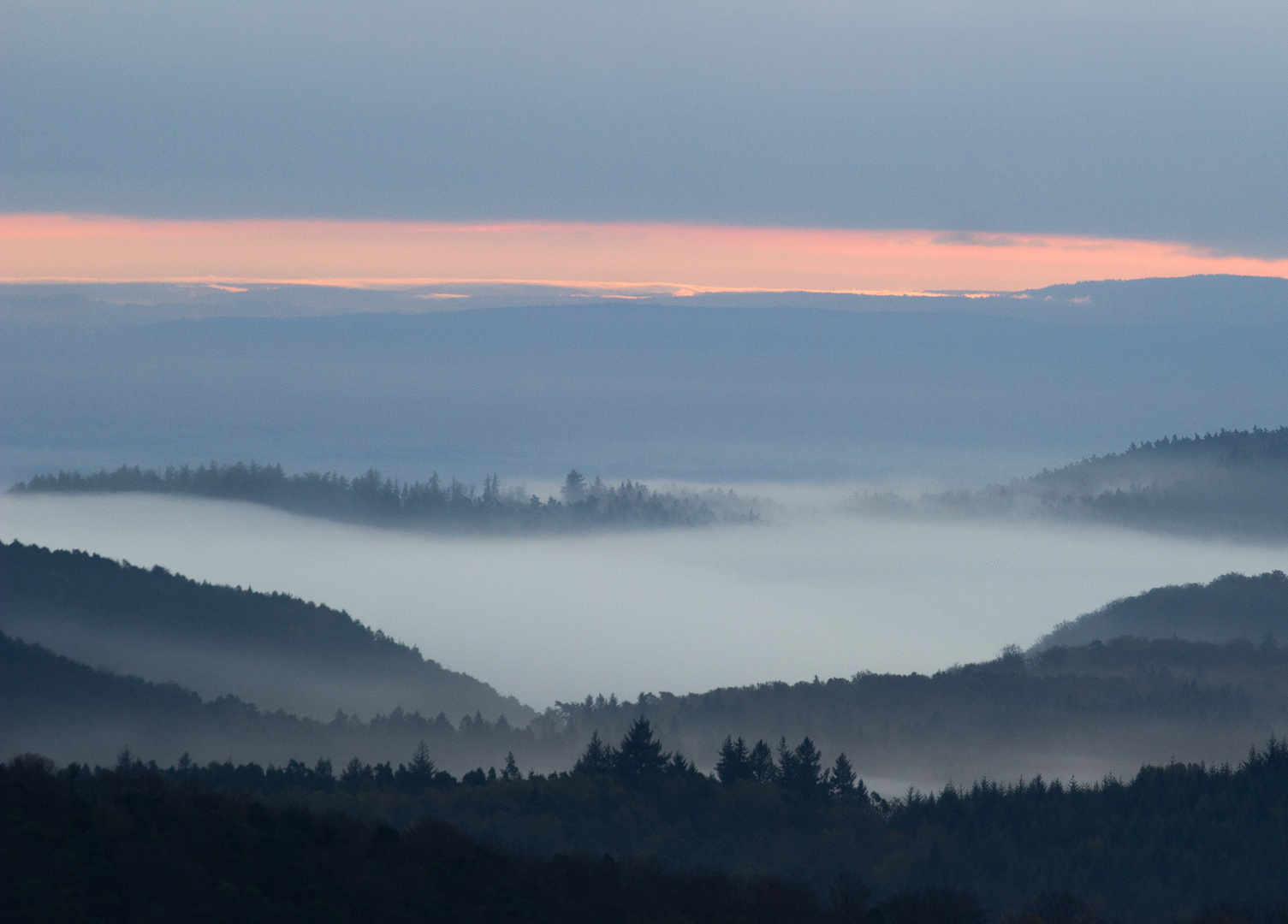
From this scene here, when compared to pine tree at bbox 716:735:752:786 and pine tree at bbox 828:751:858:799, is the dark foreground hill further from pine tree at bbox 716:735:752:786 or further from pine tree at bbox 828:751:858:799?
pine tree at bbox 828:751:858:799

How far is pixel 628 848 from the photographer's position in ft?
412

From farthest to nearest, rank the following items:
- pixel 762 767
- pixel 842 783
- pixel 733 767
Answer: pixel 762 767 → pixel 842 783 → pixel 733 767

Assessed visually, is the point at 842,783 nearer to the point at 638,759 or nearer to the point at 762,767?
the point at 762,767

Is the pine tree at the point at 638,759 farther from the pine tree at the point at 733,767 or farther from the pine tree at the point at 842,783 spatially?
the pine tree at the point at 842,783

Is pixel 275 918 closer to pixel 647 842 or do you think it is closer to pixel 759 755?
pixel 647 842

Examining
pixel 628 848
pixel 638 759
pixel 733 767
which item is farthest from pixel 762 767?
pixel 628 848

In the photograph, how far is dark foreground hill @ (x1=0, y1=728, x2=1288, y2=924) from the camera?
62.6m

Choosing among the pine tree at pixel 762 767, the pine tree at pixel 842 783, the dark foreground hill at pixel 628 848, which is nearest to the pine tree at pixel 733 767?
the pine tree at pixel 762 767

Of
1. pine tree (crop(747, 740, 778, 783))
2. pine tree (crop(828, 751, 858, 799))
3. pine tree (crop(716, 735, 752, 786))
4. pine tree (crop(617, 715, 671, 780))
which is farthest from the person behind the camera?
pine tree (crop(747, 740, 778, 783))

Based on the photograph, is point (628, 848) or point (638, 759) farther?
point (638, 759)

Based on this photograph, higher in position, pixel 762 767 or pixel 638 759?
pixel 638 759

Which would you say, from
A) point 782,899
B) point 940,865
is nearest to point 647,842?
point 940,865

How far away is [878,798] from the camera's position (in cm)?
16300

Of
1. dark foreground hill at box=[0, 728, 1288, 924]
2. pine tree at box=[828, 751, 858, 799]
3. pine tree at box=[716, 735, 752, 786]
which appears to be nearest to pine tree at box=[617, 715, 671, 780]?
dark foreground hill at box=[0, 728, 1288, 924]
